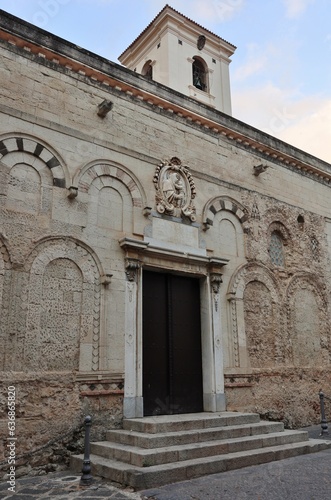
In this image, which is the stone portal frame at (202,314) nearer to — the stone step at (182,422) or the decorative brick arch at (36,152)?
the stone step at (182,422)

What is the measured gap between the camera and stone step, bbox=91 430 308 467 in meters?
5.52

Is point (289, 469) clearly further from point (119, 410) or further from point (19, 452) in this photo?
Answer: point (19, 452)

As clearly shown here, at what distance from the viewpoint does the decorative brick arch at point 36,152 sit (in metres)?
6.91

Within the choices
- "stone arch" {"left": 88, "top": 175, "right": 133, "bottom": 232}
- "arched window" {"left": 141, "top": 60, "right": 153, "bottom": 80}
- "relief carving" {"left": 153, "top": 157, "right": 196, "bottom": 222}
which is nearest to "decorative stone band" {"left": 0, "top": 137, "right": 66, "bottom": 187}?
"stone arch" {"left": 88, "top": 175, "right": 133, "bottom": 232}

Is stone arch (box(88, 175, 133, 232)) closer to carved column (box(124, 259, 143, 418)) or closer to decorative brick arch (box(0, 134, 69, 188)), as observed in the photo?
decorative brick arch (box(0, 134, 69, 188))

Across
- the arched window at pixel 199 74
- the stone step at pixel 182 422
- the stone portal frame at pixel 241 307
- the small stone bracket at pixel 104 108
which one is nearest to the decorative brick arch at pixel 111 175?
the small stone bracket at pixel 104 108

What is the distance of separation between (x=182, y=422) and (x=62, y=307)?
261 centimetres

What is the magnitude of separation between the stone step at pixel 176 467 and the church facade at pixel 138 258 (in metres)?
1.03

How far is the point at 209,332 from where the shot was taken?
342 inches

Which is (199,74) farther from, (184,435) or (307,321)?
(184,435)

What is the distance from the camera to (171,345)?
8.30 metres

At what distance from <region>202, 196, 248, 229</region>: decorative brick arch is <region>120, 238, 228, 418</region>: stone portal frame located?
3.02 ft

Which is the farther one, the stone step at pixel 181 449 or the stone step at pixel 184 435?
the stone step at pixel 184 435

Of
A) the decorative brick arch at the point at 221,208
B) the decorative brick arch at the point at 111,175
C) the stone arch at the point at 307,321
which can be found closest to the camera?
the decorative brick arch at the point at 111,175
